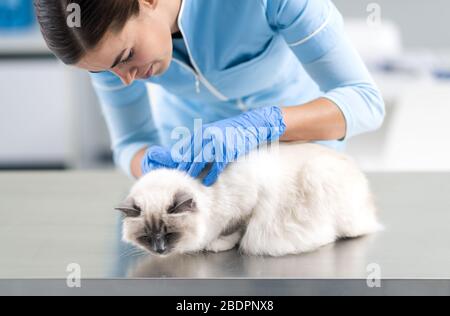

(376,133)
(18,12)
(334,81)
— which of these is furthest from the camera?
(18,12)

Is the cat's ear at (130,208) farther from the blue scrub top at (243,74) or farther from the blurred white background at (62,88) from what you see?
the blurred white background at (62,88)

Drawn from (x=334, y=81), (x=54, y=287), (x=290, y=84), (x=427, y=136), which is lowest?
(x=54, y=287)

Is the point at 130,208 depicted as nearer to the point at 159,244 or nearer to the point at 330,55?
the point at 159,244

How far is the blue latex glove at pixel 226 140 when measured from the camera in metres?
1.24

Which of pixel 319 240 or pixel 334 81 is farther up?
pixel 334 81

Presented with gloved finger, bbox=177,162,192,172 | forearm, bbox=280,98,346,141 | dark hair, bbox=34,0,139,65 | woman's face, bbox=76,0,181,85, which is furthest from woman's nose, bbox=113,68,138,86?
forearm, bbox=280,98,346,141

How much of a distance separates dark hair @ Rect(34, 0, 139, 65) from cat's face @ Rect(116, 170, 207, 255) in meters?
0.30

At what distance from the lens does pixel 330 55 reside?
1400 millimetres

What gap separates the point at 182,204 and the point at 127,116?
0.63 metres

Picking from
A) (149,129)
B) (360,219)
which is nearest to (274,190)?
(360,219)

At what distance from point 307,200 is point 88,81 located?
9.89ft

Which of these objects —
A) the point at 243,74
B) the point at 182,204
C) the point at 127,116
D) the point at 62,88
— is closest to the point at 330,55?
the point at 243,74

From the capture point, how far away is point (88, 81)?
404 cm

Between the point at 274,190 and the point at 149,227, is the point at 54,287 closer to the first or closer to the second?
the point at 149,227
